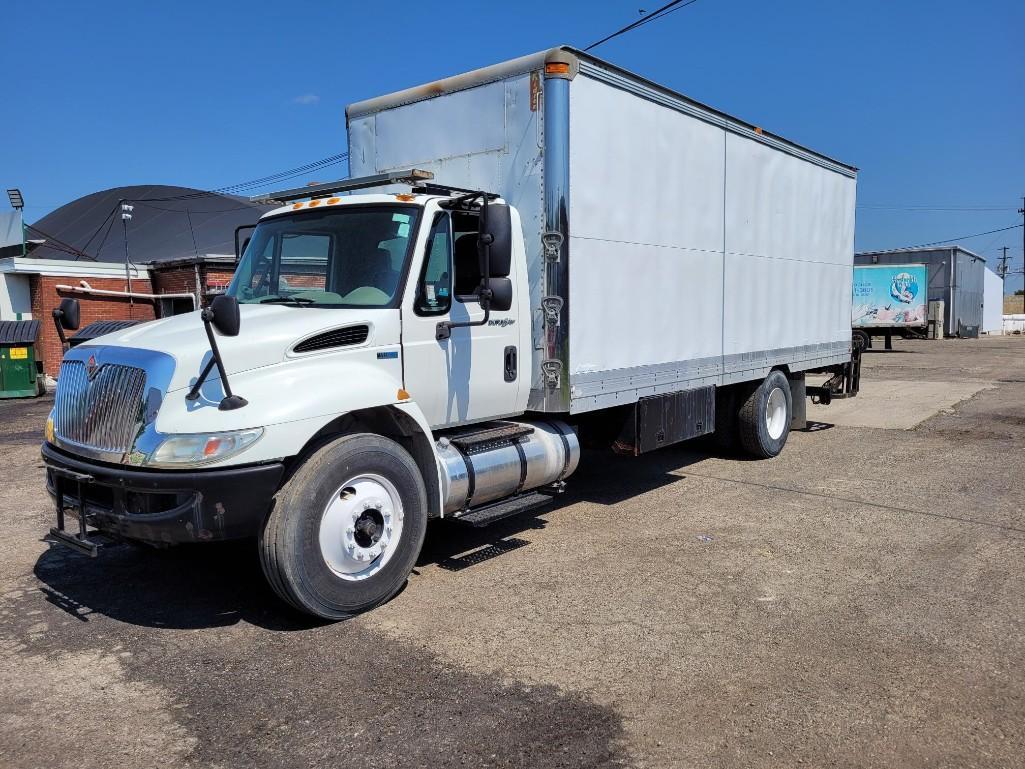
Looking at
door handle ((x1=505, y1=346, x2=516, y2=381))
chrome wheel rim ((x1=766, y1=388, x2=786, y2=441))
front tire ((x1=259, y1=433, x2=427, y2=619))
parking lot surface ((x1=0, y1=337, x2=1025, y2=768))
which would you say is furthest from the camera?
chrome wheel rim ((x1=766, y1=388, x2=786, y2=441))

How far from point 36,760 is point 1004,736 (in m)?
4.19

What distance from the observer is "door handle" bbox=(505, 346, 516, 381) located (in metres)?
6.21

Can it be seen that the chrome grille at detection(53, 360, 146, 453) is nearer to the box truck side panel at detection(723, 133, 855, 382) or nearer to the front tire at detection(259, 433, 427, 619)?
the front tire at detection(259, 433, 427, 619)

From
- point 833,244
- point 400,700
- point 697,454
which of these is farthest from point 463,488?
point 833,244

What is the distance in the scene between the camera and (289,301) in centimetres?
553

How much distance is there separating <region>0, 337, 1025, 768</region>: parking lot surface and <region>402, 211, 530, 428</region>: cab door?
122 cm

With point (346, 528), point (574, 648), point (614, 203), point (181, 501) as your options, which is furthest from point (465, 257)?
point (574, 648)

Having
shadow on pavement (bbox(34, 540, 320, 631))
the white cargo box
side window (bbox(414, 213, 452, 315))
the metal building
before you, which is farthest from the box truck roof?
the metal building

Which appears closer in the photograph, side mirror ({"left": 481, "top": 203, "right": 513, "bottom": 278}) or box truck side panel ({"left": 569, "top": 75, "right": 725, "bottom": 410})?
side mirror ({"left": 481, "top": 203, "right": 513, "bottom": 278})

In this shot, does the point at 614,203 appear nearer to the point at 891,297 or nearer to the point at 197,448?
the point at 197,448

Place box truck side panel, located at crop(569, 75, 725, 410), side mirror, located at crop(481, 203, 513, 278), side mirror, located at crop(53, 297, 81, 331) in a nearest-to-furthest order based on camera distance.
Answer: side mirror, located at crop(53, 297, 81, 331) < side mirror, located at crop(481, 203, 513, 278) < box truck side panel, located at crop(569, 75, 725, 410)

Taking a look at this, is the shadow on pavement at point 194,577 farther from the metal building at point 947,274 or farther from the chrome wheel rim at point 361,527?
the metal building at point 947,274

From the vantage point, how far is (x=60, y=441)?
507 centimetres

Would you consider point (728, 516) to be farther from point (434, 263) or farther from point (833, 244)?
point (833, 244)
